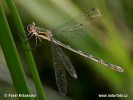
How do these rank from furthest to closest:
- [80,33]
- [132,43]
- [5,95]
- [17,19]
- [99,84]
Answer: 1. [132,43]
2. [99,84]
3. [80,33]
4. [5,95]
5. [17,19]

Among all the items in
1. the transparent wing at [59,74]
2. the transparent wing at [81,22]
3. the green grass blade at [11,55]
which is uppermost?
the transparent wing at [81,22]

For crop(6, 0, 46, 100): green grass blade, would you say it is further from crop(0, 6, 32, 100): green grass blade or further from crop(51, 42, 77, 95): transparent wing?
crop(51, 42, 77, 95): transparent wing

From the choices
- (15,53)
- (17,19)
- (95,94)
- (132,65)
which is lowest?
(95,94)

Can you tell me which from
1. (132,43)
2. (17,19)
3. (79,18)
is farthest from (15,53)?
(132,43)

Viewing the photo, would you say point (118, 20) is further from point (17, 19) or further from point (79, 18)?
point (17, 19)

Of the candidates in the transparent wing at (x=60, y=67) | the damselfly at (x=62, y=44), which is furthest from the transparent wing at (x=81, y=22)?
the transparent wing at (x=60, y=67)

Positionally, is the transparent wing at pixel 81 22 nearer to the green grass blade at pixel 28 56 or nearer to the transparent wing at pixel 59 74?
the transparent wing at pixel 59 74

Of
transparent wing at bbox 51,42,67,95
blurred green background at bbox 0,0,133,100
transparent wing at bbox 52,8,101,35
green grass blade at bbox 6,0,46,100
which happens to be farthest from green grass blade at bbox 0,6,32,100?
blurred green background at bbox 0,0,133,100
